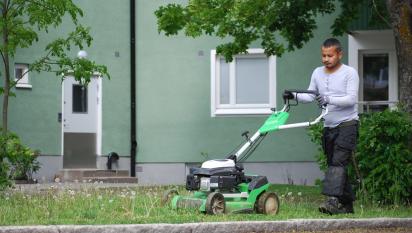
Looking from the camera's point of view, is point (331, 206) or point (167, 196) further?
→ point (167, 196)

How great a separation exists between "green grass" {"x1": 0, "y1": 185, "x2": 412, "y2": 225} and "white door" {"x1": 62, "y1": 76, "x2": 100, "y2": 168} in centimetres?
875

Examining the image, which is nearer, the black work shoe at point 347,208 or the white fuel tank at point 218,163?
the white fuel tank at point 218,163

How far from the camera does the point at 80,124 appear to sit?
21484mm

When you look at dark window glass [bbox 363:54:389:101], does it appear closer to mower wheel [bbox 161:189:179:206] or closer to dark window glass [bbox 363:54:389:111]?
dark window glass [bbox 363:54:389:111]

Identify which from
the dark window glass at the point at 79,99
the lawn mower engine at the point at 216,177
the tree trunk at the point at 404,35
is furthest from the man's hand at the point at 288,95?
the dark window glass at the point at 79,99

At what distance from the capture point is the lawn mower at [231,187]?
942cm

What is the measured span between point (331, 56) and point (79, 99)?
41.4ft

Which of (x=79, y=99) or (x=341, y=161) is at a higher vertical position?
(x=79, y=99)

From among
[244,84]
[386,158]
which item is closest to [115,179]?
[244,84]

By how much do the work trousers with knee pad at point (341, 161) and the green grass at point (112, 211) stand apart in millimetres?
290

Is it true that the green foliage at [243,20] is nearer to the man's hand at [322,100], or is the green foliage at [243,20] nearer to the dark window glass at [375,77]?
the dark window glass at [375,77]

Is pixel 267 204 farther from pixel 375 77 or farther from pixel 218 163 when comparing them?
pixel 375 77

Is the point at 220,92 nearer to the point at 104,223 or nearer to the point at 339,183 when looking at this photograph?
the point at 339,183

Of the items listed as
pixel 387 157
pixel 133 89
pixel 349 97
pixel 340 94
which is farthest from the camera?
pixel 133 89
